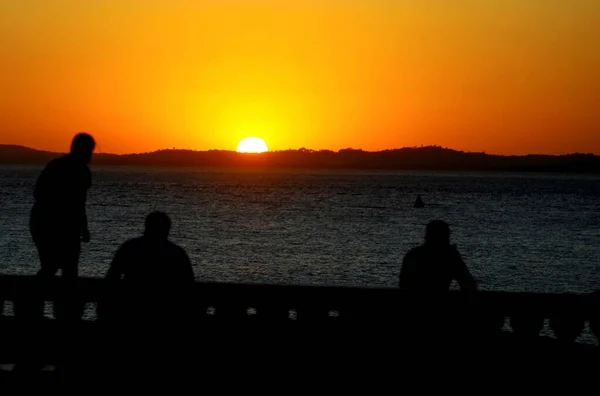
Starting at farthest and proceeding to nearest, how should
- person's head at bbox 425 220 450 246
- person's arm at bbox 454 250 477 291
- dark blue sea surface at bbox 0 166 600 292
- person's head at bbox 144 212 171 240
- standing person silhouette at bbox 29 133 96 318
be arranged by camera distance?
dark blue sea surface at bbox 0 166 600 292
standing person silhouette at bbox 29 133 96 318
person's head at bbox 425 220 450 246
person's arm at bbox 454 250 477 291
person's head at bbox 144 212 171 240

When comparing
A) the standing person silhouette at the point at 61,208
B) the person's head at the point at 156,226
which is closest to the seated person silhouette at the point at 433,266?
the person's head at the point at 156,226

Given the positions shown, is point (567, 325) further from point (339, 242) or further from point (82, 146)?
point (339, 242)

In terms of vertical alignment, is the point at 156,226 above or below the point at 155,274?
above

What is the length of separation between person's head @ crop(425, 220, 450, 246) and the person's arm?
197mm

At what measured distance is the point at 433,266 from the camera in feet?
23.8

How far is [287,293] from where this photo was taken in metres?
7.04

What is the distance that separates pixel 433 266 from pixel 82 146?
120 inches

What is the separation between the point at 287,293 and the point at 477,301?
128 cm

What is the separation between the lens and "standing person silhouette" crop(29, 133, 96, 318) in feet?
27.1

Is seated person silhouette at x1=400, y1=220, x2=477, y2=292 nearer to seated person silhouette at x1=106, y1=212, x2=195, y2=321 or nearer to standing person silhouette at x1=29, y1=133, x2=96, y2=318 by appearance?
seated person silhouette at x1=106, y1=212, x2=195, y2=321

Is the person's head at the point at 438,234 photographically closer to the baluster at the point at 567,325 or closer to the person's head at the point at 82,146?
the baluster at the point at 567,325

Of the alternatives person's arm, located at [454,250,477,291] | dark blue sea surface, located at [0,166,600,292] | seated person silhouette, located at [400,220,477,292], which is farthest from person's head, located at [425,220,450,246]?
dark blue sea surface, located at [0,166,600,292]

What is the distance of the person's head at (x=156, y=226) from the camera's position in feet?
22.6

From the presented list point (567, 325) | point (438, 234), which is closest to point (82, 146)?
point (438, 234)
